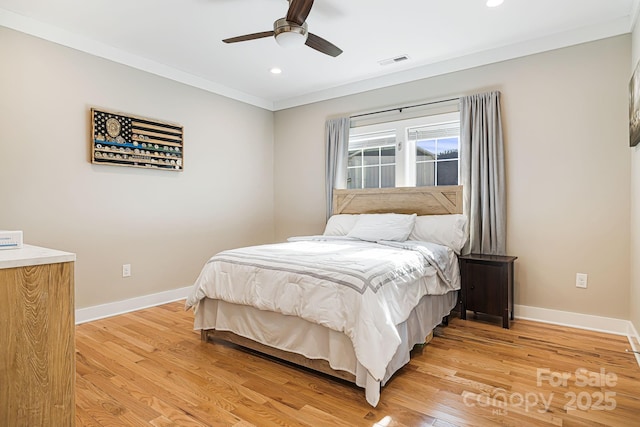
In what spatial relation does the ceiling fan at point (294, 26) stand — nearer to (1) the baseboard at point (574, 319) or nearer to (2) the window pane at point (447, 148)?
(2) the window pane at point (447, 148)

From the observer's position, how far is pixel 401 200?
406 centimetres

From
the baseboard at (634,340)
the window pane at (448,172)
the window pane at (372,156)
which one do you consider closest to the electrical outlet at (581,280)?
the baseboard at (634,340)

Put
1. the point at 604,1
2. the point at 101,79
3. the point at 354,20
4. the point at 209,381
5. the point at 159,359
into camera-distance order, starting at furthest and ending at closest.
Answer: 1. the point at 101,79
2. the point at 354,20
3. the point at 604,1
4. the point at 159,359
5. the point at 209,381

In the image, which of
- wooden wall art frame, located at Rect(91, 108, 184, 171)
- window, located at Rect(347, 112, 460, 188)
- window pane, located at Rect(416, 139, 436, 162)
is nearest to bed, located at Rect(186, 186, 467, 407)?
window, located at Rect(347, 112, 460, 188)

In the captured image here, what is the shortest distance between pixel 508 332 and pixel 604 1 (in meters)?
2.73

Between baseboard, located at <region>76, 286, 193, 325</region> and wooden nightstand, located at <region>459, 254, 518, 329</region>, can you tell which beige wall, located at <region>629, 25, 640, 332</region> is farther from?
baseboard, located at <region>76, 286, 193, 325</region>

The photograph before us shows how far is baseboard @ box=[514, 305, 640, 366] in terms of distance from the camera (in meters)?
2.91

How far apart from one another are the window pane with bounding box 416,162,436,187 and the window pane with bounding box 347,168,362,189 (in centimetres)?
79

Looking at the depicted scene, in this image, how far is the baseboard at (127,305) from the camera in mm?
3334

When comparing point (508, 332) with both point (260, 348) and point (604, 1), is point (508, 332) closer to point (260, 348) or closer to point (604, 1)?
point (260, 348)

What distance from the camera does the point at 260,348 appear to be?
2.55m

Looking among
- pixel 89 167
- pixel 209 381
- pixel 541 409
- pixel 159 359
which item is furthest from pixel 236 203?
pixel 541 409

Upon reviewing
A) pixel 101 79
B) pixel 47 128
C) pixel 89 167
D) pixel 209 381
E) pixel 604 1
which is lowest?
pixel 209 381

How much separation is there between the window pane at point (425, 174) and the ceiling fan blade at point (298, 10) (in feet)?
7.41
